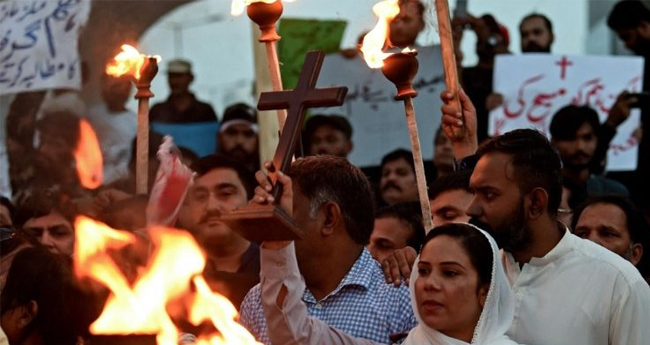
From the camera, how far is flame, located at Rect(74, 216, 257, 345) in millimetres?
5562

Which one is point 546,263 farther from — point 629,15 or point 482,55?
point 482,55

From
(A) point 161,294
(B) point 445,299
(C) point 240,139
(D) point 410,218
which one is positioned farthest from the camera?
(C) point 240,139

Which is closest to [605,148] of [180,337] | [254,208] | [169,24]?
[180,337]

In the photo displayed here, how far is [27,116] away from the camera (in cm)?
1091

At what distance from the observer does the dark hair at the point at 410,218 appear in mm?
7227

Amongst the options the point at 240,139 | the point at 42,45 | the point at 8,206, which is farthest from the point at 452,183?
the point at 42,45

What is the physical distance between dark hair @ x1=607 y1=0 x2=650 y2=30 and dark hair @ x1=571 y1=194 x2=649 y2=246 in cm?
273

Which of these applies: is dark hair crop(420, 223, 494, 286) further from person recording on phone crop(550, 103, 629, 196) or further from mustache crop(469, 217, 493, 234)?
person recording on phone crop(550, 103, 629, 196)

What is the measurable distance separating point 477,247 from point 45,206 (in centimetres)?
377

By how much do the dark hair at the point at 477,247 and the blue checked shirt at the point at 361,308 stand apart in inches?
14.1

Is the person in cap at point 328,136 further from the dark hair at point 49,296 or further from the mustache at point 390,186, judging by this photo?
the dark hair at point 49,296

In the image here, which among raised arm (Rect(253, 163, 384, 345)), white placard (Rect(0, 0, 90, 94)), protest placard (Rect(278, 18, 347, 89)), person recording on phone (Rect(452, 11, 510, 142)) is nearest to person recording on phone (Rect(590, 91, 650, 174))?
person recording on phone (Rect(452, 11, 510, 142))

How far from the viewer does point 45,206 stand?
28.4 ft

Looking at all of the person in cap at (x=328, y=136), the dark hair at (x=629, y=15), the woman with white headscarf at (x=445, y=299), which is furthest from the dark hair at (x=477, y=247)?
the dark hair at (x=629, y=15)
